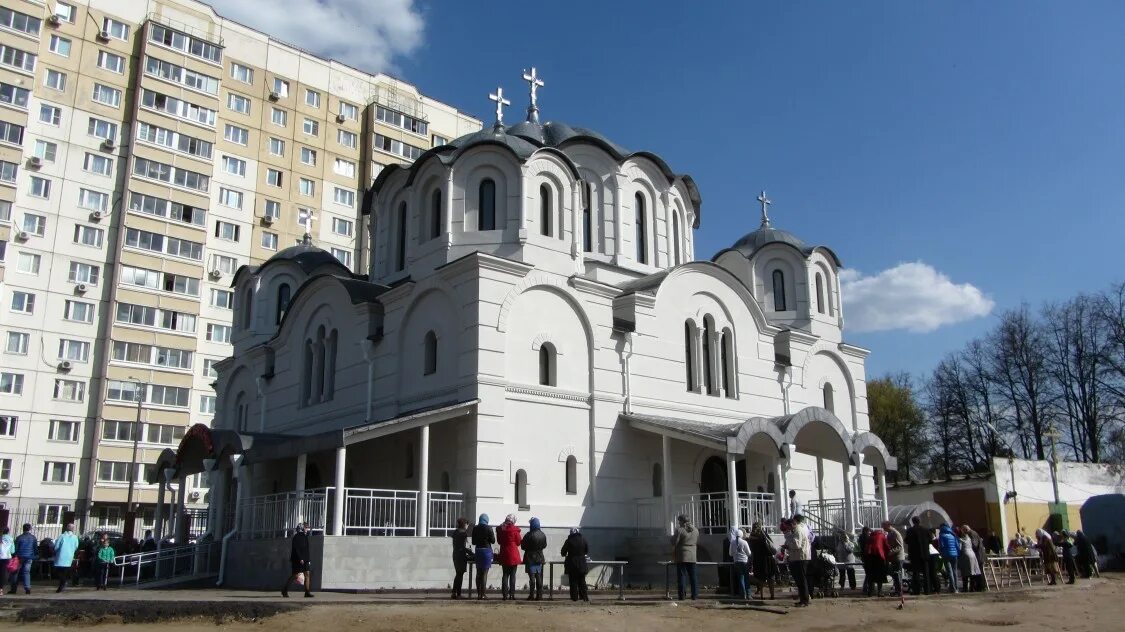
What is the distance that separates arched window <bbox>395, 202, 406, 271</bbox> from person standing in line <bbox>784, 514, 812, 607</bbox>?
498 inches

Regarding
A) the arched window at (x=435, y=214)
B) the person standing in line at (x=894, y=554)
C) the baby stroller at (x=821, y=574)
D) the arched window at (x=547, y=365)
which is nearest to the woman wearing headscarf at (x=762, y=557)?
the baby stroller at (x=821, y=574)

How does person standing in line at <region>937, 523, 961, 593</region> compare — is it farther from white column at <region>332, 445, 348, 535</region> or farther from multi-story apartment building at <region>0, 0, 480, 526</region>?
multi-story apartment building at <region>0, 0, 480, 526</region>

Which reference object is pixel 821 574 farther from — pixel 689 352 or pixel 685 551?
pixel 689 352

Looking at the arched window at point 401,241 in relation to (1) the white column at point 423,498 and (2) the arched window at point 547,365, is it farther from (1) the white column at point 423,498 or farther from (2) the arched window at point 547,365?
(1) the white column at point 423,498

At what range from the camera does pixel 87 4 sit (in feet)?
134

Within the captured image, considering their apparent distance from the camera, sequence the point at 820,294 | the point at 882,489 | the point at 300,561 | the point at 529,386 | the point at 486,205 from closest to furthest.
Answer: the point at 300,561 → the point at 529,386 → the point at 486,205 → the point at 882,489 → the point at 820,294

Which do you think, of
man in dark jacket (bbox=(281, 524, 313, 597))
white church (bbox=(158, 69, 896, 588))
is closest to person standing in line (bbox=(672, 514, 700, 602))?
white church (bbox=(158, 69, 896, 588))


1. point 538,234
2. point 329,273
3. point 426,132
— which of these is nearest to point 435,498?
point 538,234

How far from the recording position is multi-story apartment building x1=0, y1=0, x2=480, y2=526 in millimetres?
37312

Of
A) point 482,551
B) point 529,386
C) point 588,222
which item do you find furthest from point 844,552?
point 588,222

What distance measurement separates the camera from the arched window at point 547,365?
20.0m

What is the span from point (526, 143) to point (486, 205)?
201 centimetres

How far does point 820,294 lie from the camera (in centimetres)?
2750

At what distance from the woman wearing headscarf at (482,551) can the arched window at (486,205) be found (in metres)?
8.40
